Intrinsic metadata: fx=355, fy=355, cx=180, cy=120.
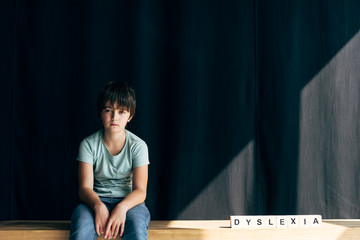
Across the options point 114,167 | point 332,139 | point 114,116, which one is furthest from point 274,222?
point 114,116

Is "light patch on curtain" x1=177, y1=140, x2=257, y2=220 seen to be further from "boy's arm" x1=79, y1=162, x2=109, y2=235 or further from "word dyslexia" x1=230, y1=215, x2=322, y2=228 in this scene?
"boy's arm" x1=79, y1=162, x2=109, y2=235

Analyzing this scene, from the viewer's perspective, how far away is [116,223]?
1514mm

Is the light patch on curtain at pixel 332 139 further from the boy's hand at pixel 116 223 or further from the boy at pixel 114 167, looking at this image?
the boy's hand at pixel 116 223

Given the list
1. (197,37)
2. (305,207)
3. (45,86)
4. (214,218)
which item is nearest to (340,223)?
(305,207)

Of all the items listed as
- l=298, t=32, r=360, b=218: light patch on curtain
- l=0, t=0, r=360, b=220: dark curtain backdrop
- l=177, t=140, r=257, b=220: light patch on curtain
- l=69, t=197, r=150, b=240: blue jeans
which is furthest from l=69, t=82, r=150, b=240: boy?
l=298, t=32, r=360, b=218: light patch on curtain

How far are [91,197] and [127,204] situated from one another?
0.54 feet

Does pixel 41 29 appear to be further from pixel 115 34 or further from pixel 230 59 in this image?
pixel 230 59

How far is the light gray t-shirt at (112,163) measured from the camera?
1.70 m

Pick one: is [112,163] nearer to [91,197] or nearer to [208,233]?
[91,197]

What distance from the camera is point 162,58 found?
213cm

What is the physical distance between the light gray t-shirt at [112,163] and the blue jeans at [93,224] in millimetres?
139

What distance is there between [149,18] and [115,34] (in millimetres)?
225

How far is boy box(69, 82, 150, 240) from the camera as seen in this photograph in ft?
5.17

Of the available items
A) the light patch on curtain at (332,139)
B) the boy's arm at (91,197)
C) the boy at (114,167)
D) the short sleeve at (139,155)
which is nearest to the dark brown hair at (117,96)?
the boy at (114,167)
